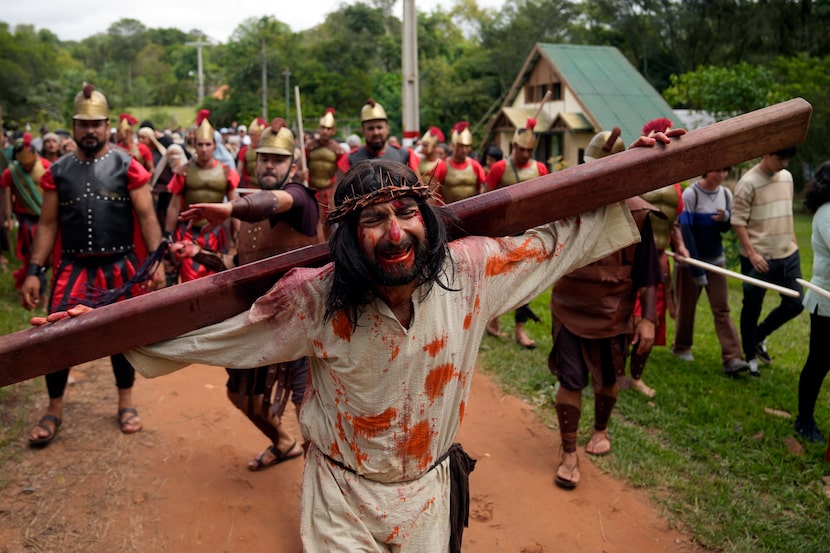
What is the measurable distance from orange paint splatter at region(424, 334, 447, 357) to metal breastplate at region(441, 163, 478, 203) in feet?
18.6

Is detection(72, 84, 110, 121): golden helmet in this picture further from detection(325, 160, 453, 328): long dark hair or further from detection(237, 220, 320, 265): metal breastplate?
detection(325, 160, 453, 328): long dark hair

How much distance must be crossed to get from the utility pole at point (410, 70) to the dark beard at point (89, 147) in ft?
27.2

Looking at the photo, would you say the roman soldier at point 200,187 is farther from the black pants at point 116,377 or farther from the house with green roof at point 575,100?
the house with green roof at point 575,100

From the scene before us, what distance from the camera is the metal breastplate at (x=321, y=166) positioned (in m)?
8.68

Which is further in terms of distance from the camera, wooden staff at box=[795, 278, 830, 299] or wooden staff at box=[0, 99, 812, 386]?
wooden staff at box=[795, 278, 830, 299]

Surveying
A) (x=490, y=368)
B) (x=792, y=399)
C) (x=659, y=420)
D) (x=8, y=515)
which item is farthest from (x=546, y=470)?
(x=8, y=515)

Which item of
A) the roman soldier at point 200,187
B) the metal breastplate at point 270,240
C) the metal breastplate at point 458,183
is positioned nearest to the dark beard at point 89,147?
the metal breastplate at point 270,240

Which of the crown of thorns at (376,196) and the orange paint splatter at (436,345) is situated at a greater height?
the crown of thorns at (376,196)

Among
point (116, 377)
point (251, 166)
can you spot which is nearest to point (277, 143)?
point (116, 377)

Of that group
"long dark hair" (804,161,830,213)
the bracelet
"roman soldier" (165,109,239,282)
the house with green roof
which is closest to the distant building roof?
the house with green roof

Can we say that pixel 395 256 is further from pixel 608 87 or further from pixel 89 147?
pixel 608 87

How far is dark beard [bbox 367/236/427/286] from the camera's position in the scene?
2252 millimetres

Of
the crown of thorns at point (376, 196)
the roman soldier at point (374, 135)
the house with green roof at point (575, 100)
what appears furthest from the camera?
the house with green roof at point (575, 100)

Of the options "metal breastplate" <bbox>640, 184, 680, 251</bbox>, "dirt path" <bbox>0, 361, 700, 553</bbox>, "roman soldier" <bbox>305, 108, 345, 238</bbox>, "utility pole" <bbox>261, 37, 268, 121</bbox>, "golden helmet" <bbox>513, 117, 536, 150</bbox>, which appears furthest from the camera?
"utility pole" <bbox>261, 37, 268, 121</bbox>
